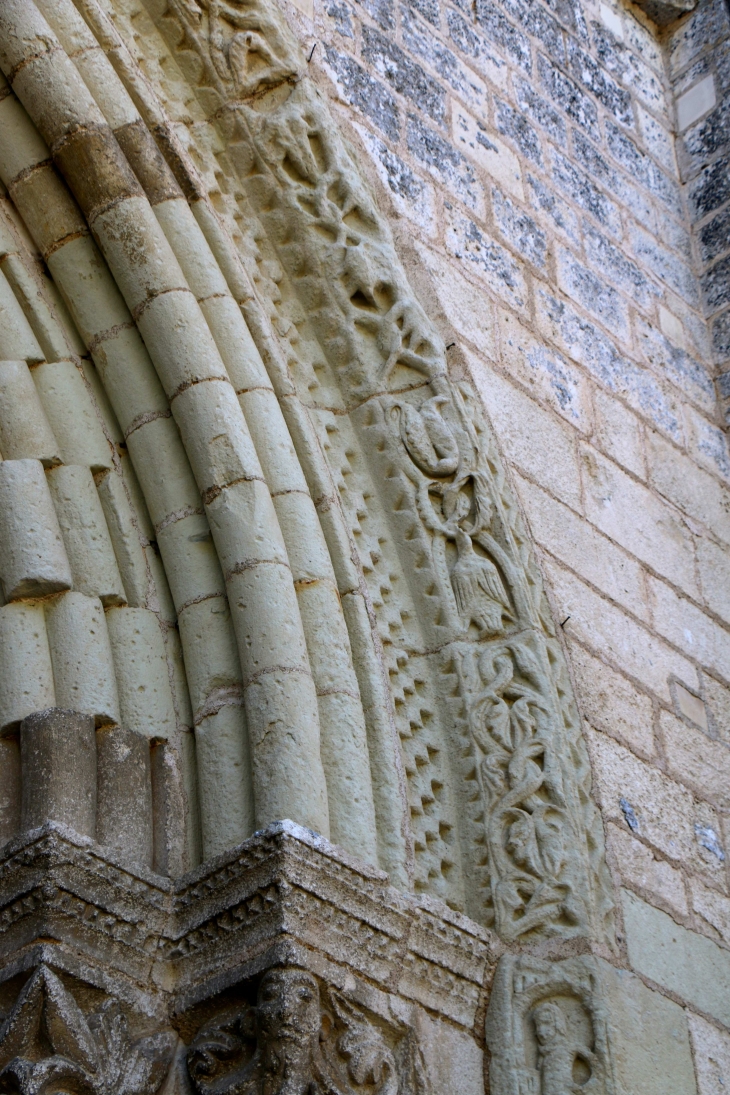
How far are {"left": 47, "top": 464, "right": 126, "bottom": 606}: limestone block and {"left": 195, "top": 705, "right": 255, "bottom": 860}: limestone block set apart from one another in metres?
0.37

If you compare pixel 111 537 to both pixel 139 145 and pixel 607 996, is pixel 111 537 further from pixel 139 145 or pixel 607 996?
pixel 607 996

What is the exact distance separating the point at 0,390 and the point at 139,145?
0.75 meters

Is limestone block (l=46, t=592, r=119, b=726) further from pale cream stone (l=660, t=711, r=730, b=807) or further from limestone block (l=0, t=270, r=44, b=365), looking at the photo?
pale cream stone (l=660, t=711, r=730, b=807)

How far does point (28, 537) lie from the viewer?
9.91ft

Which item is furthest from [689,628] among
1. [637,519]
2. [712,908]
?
[712,908]

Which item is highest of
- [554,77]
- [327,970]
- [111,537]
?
[554,77]

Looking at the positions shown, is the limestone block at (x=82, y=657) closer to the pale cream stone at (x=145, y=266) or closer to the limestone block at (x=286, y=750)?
the limestone block at (x=286, y=750)

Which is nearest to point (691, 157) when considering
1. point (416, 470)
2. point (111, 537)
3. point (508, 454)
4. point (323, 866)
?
point (508, 454)

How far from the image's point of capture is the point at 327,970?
2621mm

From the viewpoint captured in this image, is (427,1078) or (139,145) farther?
(139,145)

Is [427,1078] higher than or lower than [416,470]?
lower

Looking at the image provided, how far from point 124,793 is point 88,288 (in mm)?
1263

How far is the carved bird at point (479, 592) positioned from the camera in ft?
11.0

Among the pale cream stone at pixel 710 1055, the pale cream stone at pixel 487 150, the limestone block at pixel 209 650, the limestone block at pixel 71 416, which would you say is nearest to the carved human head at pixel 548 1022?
the pale cream stone at pixel 710 1055
